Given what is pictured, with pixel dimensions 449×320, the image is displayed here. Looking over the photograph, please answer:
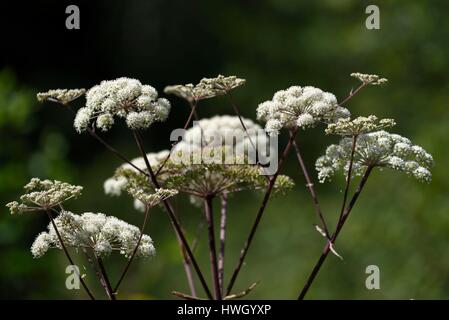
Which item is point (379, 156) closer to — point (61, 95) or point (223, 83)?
point (223, 83)

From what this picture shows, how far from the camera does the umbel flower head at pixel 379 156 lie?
3098 millimetres

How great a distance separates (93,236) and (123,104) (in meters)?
0.62

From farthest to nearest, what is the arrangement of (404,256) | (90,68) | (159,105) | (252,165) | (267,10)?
(267,10) < (90,68) < (404,256) < (252,165) < (159,105)

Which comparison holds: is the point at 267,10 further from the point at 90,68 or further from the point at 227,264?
the point at 227,264

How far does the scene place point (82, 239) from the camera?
2.84m

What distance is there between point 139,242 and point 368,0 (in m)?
11.6

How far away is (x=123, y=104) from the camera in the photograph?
10.3 feet

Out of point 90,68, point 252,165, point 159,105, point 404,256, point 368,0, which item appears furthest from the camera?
point 90,68

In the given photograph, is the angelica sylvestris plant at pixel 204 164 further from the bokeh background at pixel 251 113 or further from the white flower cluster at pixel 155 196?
the bokeh background at pixel 251 113

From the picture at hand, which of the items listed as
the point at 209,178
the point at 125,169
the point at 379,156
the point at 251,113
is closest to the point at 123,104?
the point at 209,178

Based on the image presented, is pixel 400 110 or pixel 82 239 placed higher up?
pixel 82 239

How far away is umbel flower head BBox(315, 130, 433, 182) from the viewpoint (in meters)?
3.10

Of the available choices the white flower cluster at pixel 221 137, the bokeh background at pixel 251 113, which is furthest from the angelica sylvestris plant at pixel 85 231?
the bokeh background at pixel 251 113
